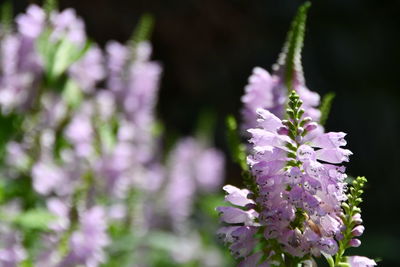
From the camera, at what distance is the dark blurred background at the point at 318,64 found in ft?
26.8

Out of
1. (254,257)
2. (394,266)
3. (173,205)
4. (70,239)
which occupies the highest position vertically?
(394,266)

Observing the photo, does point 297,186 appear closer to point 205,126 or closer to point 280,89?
point 280,89

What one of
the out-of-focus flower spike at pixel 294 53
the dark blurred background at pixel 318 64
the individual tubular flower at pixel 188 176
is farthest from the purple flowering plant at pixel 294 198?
the dark blurred background at pixel 318 64

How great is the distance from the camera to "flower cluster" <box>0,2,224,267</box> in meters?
2.76

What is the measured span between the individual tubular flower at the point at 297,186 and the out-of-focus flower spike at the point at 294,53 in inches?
17.0

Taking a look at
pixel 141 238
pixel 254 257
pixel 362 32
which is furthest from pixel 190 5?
pixel 254 257

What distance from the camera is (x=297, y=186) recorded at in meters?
1.47

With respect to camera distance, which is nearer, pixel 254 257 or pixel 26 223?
pixel 254 257

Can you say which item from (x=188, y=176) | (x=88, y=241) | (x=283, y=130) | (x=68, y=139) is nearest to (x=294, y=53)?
(x=283, y=130)

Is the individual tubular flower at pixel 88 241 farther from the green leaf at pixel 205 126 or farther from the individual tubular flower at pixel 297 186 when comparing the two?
the green leaf at pixel 205 126

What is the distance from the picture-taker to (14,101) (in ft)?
10.2

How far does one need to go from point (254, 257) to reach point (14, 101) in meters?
1.80

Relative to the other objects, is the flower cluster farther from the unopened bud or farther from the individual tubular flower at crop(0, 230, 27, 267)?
the unopened bud

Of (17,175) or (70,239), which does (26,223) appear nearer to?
(70,239)
